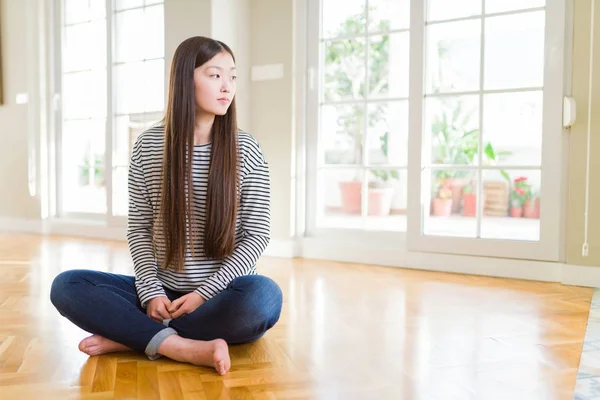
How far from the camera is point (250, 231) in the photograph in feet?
6.06

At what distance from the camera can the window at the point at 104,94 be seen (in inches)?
184

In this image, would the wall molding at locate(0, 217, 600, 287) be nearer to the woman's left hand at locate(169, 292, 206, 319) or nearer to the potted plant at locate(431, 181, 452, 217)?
the potted plant at locate(431, 181, 452, 217)

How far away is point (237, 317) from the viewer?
173cm

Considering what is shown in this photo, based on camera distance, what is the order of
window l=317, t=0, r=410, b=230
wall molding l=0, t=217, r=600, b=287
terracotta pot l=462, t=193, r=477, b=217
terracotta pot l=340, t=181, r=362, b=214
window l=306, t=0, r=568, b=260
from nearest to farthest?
wall molding l=0, t=217, r=600, b=287 < window l=306, t=0, r=568, b=260 < terracotta pot l=462, t=193, r=477, b=217 < window l=317, t=0, r=410, b=230 < terracotta pot l=340, t=181, r=362, b=214

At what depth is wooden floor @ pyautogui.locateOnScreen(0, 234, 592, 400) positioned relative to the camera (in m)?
1.49

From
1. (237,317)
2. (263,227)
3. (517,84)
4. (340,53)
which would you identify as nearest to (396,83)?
(340,53)

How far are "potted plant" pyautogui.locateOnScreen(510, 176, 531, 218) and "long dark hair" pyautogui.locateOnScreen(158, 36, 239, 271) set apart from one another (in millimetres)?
1953

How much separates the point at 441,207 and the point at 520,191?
1.46 ft

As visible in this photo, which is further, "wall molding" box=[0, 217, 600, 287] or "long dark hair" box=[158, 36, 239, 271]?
"wall molding" box=[0, 217, 600, 287]

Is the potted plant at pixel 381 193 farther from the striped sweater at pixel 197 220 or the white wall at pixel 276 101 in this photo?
the striped sweater at pixel 197 220

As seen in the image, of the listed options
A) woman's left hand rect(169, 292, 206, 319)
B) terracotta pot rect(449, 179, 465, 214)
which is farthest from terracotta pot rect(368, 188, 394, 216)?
woman's left hand rect(169, 292, 206, 319)

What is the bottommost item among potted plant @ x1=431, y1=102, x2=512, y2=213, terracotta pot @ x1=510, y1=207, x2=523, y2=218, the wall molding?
the wall molding

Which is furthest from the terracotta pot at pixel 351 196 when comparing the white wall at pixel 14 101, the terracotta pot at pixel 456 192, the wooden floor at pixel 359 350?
the white wall at pixel 14 101

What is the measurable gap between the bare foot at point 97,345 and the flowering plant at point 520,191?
89.8 inches
